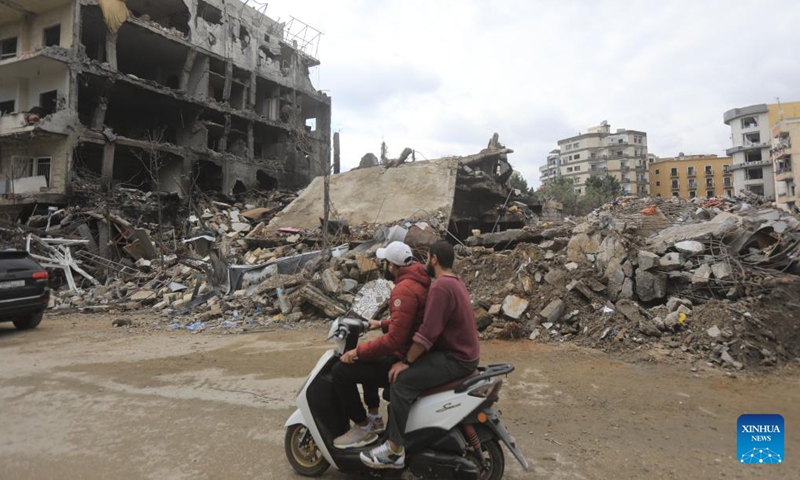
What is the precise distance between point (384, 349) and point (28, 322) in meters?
9.64

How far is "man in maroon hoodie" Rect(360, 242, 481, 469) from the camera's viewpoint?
2498mm

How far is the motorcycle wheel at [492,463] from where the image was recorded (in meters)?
2.54

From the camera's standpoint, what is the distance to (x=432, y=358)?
8.41 ft

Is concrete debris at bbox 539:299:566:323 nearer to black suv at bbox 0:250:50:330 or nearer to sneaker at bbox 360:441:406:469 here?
sneaker at bbox 360:441:406:469

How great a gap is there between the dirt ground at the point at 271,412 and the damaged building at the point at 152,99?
10638 mm

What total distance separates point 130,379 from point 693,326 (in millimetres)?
7052

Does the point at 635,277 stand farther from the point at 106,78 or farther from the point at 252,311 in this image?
the point at 106,78

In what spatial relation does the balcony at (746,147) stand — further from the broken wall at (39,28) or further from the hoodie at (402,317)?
the hoodie at (402,317)

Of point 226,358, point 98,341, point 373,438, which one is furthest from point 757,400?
point 98,341

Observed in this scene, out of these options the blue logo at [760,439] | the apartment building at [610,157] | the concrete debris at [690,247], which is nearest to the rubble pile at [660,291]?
the concrete debris at [690,247]

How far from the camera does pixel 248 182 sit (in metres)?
29.2

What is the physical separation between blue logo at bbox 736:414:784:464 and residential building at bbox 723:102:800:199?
6564 centimetres

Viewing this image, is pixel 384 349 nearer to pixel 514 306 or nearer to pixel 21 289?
pixel 514 306

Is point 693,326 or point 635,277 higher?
point 635,277
